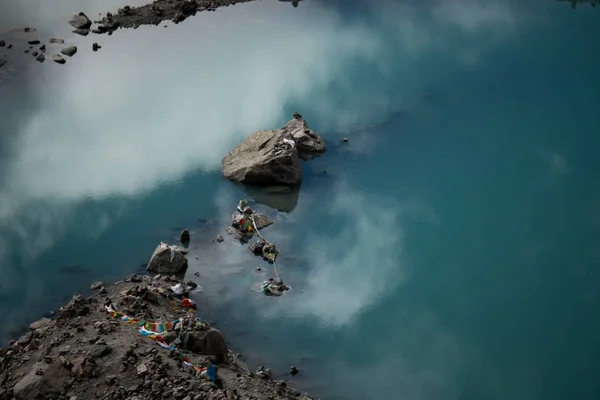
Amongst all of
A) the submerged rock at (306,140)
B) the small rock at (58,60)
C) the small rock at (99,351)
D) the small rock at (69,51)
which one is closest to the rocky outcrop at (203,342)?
the small rock at (99,351)

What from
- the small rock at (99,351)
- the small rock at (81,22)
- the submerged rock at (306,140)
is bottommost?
the small rock at (99,351)

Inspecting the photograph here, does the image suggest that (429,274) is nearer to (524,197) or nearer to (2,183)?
(524,197)

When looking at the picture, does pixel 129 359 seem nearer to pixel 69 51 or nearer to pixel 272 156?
pixel 272 156

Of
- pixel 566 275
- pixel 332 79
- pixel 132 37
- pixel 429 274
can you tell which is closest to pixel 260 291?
pixel 429 274

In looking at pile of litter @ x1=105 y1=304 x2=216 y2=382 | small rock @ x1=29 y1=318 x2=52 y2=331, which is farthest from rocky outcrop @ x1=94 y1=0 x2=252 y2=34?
pile of litter @ x1=105 y1=304 x2=216 y2=382

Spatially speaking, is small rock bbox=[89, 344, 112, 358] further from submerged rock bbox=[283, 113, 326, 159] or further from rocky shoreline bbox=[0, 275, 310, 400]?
submerged rock bbox=[283, 113, 326, 159]

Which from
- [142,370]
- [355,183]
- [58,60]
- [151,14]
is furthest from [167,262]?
[151,14]

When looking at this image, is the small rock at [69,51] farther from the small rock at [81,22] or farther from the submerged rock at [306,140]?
the submerged rock at [306,140]
